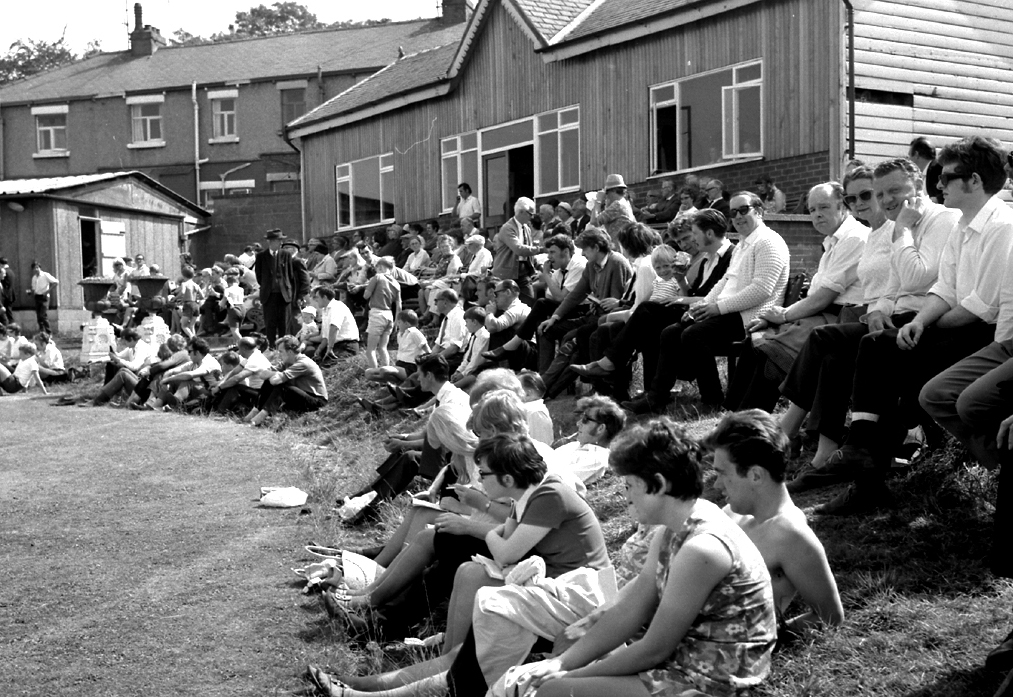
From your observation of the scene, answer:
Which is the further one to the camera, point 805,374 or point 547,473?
point 805,374

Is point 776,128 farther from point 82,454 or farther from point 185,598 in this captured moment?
point 185,598

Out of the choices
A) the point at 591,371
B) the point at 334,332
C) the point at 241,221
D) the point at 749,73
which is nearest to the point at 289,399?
the point at 334,332

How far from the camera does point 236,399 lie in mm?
17844

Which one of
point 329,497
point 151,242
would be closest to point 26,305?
point 151,242

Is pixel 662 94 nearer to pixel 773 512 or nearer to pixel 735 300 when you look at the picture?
pixel 735 300

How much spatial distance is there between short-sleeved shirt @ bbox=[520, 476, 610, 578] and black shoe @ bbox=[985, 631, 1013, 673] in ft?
6.36

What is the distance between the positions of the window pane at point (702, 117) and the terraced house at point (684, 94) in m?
0.03

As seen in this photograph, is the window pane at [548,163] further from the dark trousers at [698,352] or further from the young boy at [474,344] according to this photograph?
the dark trousers at [698,352]

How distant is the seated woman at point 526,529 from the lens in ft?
18.9

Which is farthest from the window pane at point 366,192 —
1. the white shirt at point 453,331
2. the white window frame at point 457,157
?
the white shirt at point 453,331

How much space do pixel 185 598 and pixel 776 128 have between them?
13499mm

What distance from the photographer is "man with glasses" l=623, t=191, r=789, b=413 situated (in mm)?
9078

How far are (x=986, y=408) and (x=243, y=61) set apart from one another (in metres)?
45.0

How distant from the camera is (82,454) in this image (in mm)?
14102
